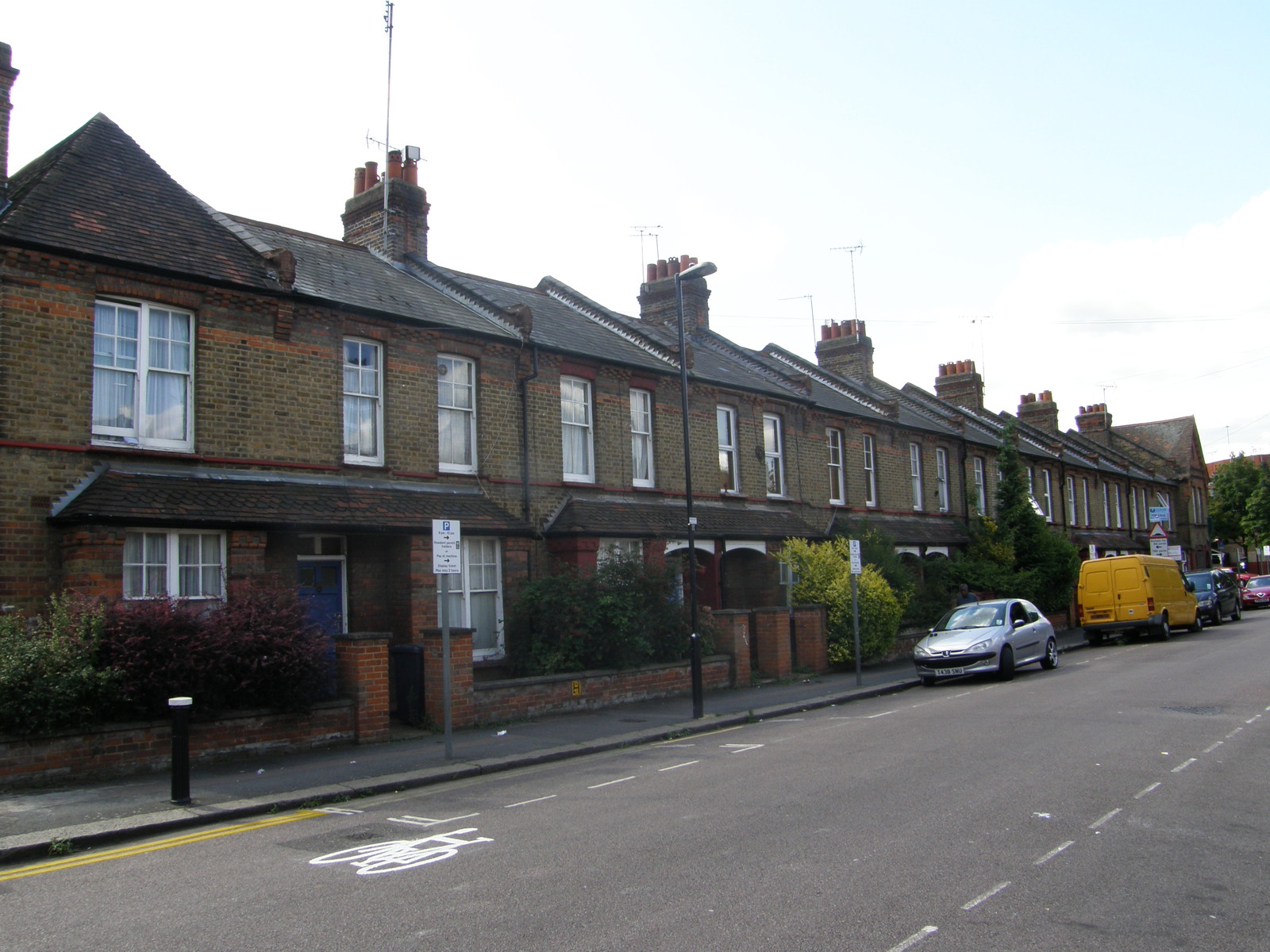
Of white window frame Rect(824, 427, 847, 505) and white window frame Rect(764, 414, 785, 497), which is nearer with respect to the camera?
white window frame Rect(764, 414, 785, 497)

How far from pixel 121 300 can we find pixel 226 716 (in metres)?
5.97

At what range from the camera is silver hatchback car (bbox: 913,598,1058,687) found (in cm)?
1877

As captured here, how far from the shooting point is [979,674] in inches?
779

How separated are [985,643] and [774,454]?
8103mm

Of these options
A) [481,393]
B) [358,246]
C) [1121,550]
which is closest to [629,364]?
[481,393]

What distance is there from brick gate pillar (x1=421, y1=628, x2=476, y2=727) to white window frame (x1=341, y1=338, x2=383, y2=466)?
3719mm

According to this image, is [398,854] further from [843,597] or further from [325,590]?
[843,597]

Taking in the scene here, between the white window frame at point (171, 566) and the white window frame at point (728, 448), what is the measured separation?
12470mm

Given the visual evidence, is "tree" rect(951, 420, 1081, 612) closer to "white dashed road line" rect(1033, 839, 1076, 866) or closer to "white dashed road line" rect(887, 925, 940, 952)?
"white dashed road line" rect(1033, 839, 1076, 866)

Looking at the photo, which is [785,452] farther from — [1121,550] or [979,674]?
[1121,550]

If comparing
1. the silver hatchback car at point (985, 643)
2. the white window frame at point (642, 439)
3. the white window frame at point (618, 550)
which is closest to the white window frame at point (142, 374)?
the white window frame at point (618, 550)

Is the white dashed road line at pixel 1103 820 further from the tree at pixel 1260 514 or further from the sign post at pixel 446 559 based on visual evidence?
the tree at pixel 1260 514

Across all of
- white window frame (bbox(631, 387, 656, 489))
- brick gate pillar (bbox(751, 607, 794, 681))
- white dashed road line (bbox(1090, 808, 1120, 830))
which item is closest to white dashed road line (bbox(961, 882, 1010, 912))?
white dashed road line (bbox(1090, 808, 1120, 830))

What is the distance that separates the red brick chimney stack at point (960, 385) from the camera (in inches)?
1774
